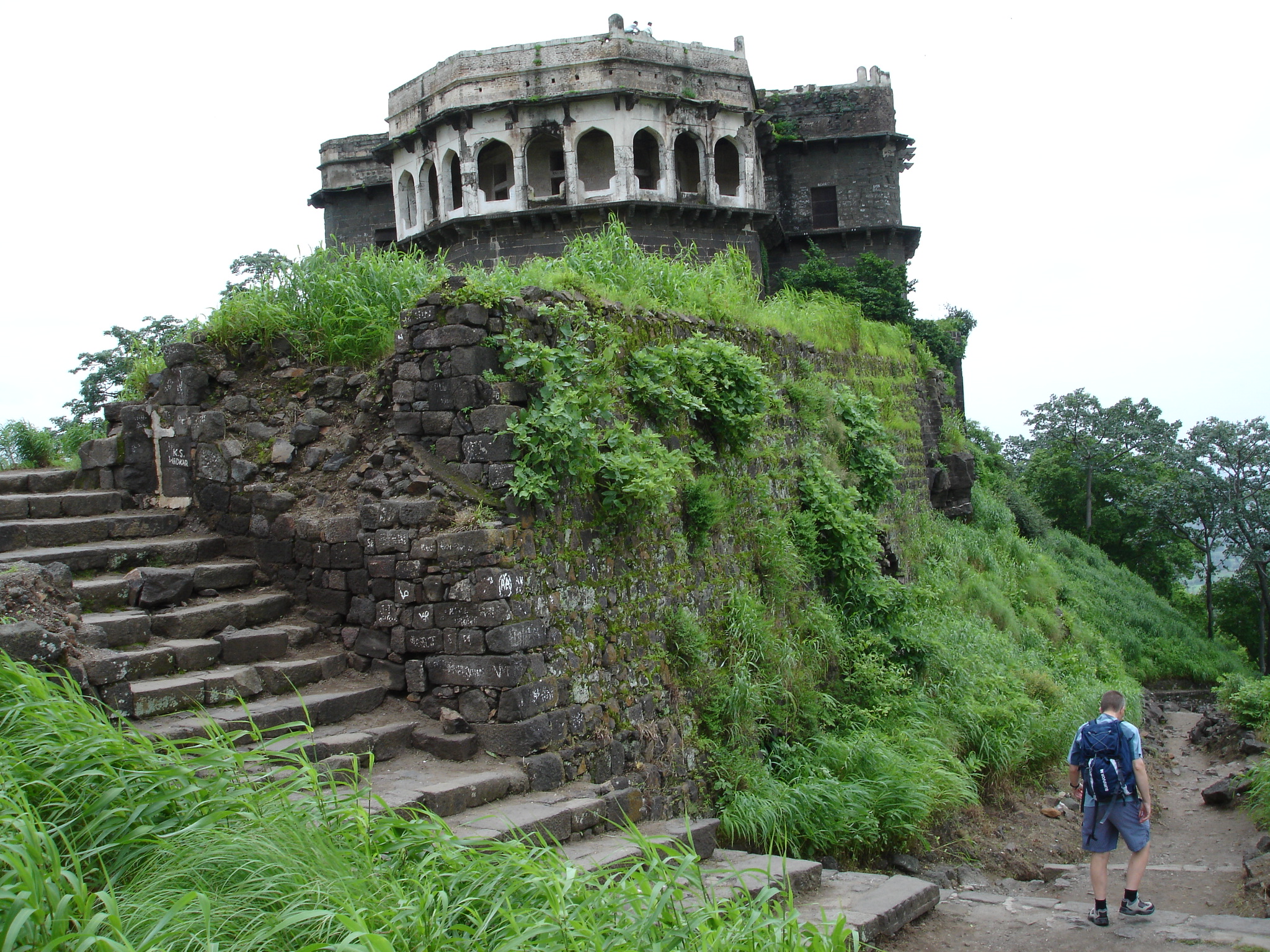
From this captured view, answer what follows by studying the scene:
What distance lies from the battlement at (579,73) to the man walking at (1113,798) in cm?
1815

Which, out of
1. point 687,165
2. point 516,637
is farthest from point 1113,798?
point 687,165

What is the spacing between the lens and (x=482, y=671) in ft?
16.6

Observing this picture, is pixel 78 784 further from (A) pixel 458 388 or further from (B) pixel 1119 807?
(B) pixel 1119 807

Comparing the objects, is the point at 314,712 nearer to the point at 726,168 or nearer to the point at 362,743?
the point at 362,743

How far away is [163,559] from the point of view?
5.95 metres

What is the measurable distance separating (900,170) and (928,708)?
2228 centimetres

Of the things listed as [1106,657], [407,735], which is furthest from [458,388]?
[1106,657]

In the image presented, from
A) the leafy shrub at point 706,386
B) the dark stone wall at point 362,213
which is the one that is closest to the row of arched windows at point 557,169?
the dark stone wall at point 362,213

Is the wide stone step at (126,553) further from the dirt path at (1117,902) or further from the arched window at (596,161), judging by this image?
the arched window at (596,161)

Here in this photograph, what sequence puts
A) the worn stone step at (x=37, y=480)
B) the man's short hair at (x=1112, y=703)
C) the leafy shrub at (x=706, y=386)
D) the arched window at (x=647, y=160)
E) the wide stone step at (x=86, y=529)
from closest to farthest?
the wide stone step at (x=86, y=529) → the man's short hair at (x=1112, y=703) → the worn stone step at (x=37, y=480) → the leafy shrub at (x=706, y=386) → the arched window at (x=647, y=160)

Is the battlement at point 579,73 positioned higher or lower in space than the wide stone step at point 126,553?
higher

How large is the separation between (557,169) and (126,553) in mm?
18866

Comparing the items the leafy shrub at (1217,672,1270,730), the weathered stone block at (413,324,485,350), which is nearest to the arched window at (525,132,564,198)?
the leafy shrub at (1217,672,1270,730)

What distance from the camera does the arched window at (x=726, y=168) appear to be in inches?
942
